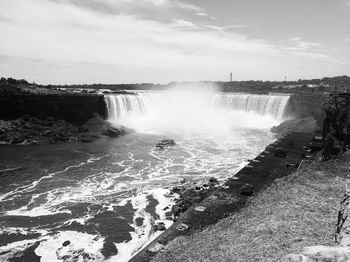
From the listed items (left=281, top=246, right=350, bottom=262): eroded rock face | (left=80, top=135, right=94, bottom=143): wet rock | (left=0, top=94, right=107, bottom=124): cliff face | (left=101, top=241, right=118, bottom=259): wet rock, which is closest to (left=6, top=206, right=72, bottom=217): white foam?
(left=101, top=241, right=118, bottom=259): wet rock

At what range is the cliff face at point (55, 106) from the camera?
48.6 m

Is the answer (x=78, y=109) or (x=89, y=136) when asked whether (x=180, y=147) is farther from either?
(x=78, y=109)

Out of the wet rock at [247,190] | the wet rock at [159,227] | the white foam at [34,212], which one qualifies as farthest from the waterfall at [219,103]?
the wet rock at [159,227]

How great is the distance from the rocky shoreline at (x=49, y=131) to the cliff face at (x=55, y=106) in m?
1.26

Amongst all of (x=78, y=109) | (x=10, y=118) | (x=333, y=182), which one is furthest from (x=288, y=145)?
(x=10, y=118)

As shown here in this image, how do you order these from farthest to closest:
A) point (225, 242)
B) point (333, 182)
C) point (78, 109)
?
point (78, 109)
point (333, 182)
point (225, 242)

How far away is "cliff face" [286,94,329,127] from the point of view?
51144 mm

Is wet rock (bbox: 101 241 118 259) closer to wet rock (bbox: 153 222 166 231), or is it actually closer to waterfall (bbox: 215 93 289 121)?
wet rock (bbox: 153 222 166 231)

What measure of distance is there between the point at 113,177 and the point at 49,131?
22435 millimetres

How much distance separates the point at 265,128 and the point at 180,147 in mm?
21108

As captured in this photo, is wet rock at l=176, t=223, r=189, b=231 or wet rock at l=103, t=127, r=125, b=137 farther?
wet rock at l=103, t=127, r=125, b=137

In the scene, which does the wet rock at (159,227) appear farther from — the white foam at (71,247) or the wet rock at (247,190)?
the wet rock at (247,190)

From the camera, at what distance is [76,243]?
1766 centimetres

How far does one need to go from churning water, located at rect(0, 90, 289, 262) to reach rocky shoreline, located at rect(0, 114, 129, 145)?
8.25ft
